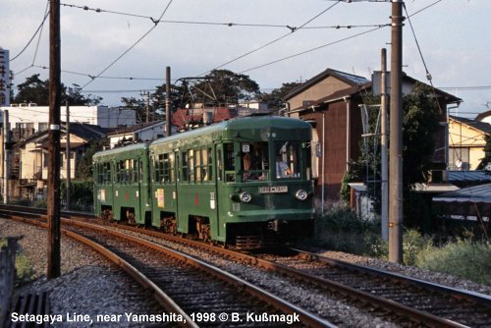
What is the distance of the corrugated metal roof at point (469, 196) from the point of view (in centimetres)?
2548

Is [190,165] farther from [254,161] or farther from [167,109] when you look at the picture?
[167,109]

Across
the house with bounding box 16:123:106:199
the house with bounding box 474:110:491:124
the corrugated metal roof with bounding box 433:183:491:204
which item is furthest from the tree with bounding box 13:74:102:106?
the corrugated metal roof with bounding box 433:183:491:204

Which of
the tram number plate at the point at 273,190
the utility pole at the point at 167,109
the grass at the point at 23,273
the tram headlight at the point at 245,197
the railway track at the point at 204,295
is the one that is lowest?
the grass at the point at 23,273

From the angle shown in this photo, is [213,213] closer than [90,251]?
Yes

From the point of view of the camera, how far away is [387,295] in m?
10.2

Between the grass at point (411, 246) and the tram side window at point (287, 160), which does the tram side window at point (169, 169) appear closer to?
the grass at point (411, 246)

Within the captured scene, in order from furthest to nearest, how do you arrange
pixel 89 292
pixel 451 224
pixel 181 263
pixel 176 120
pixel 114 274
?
pixel 176 120 < pixel 451 224 < pixel 181 263 < pixel 114 274 < pixel 89 292

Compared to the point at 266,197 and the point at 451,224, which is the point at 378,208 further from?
the point at 266,197

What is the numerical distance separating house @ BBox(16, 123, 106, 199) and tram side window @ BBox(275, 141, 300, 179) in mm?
48786

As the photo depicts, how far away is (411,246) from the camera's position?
16047 mm

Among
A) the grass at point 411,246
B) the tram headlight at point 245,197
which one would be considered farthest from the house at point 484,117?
the tram headlight at point 245,197

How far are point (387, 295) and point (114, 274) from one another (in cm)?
549

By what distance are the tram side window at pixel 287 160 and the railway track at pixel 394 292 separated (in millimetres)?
1700

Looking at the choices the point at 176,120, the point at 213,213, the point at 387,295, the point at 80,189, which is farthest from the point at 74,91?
the point at 387,295
